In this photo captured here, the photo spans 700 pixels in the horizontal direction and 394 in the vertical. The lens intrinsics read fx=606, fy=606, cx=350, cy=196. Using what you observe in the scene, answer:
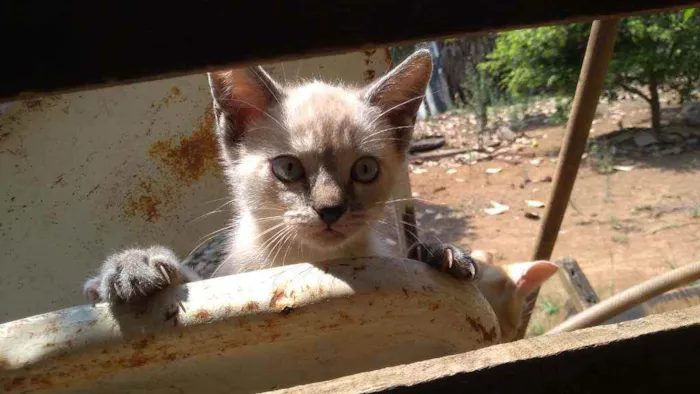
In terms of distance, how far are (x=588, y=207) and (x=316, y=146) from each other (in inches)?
210

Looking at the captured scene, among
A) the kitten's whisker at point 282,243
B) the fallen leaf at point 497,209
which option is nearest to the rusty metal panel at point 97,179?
the kitten's whisker at point 282,243

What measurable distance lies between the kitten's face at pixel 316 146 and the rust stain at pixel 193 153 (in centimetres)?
49

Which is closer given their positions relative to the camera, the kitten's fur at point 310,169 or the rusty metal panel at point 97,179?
the kitten's fur at point 310,169

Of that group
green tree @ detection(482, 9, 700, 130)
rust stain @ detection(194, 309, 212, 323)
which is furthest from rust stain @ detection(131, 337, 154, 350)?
green tree @ detection(482, 9, 700, 130)

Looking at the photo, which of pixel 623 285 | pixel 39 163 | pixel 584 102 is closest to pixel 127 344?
pixel 39 163

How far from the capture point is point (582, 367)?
86cm

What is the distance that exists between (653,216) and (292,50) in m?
6.16

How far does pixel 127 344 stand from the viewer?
1.24 m


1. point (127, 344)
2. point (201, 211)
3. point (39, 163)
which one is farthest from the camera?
point (201, 211)

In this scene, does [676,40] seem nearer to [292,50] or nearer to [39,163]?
[39,163]

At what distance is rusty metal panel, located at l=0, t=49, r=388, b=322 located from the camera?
2.40 meters

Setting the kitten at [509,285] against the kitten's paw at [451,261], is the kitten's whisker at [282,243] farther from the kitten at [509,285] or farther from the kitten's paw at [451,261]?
the kitten at [509,285]

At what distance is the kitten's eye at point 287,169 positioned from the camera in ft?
6.25

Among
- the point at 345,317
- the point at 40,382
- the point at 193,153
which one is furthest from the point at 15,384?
the point at 193,153
